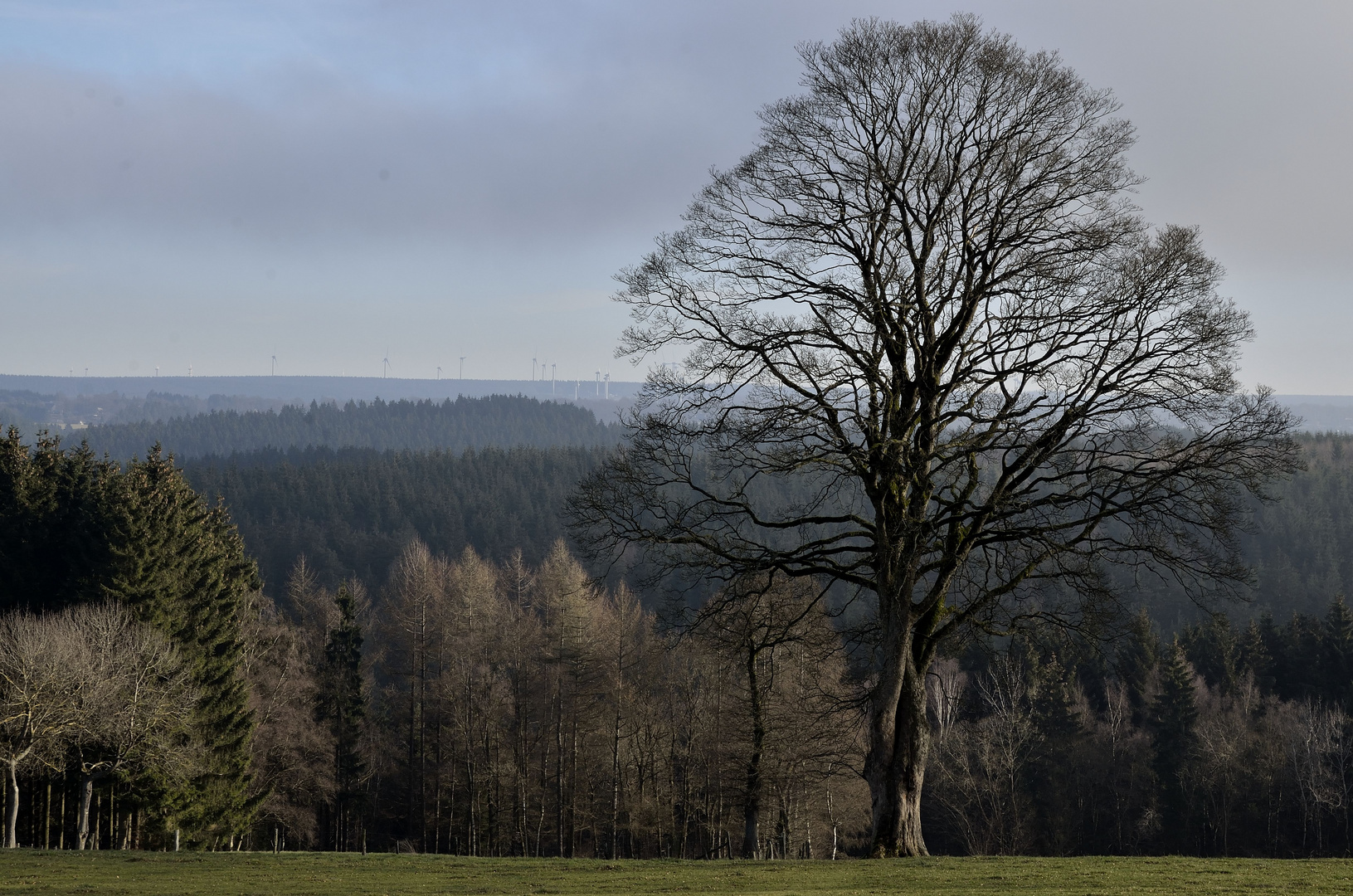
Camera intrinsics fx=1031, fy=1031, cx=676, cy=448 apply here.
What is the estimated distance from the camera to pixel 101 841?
38719 mm

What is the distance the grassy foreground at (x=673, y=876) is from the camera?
11328mm

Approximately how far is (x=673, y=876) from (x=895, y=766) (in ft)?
11.4

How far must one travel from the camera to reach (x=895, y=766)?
576 inches

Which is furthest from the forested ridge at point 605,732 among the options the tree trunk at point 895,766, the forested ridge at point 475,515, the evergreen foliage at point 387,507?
A: the evergreen foliage at point 387,507

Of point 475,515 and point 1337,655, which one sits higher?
point 475,515

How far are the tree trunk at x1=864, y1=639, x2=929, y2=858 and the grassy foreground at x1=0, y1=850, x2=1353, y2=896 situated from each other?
0.70 metres

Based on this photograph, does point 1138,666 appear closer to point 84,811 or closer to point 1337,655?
point 1337,655

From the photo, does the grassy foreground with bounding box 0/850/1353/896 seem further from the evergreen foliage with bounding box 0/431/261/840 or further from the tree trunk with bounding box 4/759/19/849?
the evergreen foliage with bounding box 0/431/261/840

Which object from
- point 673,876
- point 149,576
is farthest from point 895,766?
point 149,576

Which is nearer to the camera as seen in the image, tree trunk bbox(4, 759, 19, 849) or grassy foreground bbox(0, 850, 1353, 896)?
grassy foreground bbox(0, 850, 1353, 896)

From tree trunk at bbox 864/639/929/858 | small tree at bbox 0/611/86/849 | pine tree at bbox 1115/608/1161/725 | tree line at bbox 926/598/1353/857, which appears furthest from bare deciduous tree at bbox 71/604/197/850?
pine tree at bbox 1115/608/1161/725

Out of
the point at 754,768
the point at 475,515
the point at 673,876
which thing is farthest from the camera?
the point at 475,515

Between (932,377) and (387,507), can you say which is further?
(387,507)

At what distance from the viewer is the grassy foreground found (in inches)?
446
